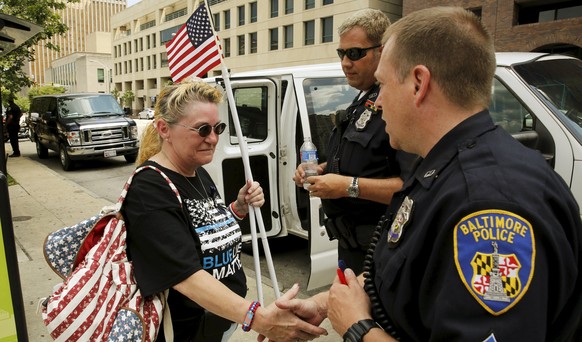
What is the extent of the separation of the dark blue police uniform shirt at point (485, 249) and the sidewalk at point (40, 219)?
5.14 feet

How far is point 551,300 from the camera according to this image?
0.96 meters

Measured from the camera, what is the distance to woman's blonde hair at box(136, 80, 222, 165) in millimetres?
1925

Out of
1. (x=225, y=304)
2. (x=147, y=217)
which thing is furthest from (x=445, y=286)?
(x=147, y=217)

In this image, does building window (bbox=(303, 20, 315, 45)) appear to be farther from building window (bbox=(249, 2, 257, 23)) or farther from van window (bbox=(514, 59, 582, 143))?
van window (bbox=(514, 59, 582, 143))

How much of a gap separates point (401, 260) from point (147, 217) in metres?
0.97

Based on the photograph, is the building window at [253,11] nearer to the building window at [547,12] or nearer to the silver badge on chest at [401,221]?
the building window at [547,12]

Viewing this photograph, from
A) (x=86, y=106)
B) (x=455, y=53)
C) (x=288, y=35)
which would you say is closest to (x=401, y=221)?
(x=455, y=53)

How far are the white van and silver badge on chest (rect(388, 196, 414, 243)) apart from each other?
2.25 m

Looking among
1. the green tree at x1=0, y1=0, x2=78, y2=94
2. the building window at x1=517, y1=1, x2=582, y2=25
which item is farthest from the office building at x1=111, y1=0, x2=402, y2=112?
the green tree at x1=0, y1=0, x2=78, y2=94

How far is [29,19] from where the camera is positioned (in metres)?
12.3

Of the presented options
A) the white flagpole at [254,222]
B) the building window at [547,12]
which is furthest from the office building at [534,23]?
the white flagpole at [254,222]

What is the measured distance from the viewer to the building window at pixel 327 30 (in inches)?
1549

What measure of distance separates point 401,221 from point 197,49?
2.40 meters

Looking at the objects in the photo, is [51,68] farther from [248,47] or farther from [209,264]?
[209,264]
